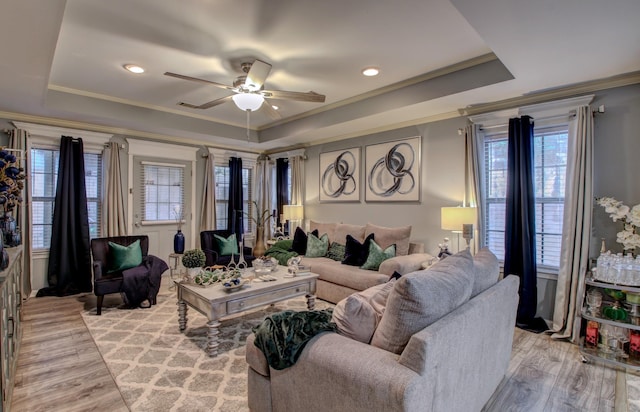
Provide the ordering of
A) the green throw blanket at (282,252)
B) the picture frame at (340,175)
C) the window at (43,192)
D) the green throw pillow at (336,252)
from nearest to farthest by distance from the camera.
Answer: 1. the window at (43,192)
2. the green throw pillow at (336,252)
3. the green throw blanket at (282,252)
4. the picture frame at (340,175)

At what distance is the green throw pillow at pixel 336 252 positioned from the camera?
4.75 meters

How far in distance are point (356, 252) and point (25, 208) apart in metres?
4.52

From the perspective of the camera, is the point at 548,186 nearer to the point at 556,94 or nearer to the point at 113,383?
the point at 556,94

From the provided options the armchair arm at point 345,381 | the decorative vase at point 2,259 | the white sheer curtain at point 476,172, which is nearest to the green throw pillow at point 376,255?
the white sheer curtain at point 476,172

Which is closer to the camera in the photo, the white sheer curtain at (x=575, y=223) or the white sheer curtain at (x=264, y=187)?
the white sheer curtain at (x=575, y=223)

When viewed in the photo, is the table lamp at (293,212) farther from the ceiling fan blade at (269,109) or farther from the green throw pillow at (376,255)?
the ceiling fan blade at (269,109)

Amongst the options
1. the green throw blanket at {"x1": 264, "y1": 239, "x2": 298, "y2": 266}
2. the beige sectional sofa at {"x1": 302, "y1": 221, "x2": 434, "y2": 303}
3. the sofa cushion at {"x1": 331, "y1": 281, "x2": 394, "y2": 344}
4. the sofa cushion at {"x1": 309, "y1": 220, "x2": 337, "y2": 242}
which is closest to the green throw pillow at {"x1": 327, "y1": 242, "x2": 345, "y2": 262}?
the beige sectional sofa at {"x1": 302, "y1": 221, "x2": 434, "y2": 303}

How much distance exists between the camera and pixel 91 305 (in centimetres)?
409

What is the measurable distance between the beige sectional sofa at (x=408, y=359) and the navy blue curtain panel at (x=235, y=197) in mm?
4655

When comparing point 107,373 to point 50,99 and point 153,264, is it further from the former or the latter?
point 50,99

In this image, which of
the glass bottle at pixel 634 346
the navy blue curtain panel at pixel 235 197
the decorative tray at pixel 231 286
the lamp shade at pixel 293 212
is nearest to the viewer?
the glass bottle at pixel 634 346

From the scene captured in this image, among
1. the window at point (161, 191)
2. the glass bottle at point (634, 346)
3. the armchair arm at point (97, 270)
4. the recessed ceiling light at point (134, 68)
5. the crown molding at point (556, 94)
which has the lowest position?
the glass bottle at point (634, 346)

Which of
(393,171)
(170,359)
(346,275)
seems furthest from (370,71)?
(170,359)

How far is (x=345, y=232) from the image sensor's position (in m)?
5.02
